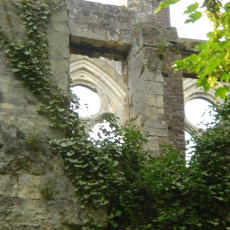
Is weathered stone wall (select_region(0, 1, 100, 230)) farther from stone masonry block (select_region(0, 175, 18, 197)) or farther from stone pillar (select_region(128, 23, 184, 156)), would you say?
stone pillar (select_region(128, 23, 184, 156))

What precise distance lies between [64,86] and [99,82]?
353 inches

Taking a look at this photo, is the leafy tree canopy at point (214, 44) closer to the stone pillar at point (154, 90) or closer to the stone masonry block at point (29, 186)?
the stone masonry block at point (29, 186)

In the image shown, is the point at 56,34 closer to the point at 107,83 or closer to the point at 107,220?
the point at 107,220

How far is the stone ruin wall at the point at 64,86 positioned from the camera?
520 cm

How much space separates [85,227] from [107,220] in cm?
39

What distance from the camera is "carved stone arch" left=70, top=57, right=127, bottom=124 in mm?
14898

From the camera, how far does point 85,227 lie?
5.28 meters

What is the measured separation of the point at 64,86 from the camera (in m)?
6.36

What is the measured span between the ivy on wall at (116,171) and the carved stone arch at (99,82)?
26.0 feet

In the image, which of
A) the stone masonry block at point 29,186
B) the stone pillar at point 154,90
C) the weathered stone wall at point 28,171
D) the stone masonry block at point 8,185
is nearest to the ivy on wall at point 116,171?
the weathered stone wall at point 28,171

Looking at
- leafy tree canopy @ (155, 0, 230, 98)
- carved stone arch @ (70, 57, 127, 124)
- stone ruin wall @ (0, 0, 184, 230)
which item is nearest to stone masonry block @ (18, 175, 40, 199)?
stone ruin wall @ (0, 0, 184, 230)

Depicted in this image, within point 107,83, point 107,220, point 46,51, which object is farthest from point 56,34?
point 107,83

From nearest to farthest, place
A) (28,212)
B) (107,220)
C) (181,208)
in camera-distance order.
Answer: (28,212) < (107,220) < (181,208)

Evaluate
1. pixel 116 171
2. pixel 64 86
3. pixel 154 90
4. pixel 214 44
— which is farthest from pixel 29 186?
pixel 154 90
